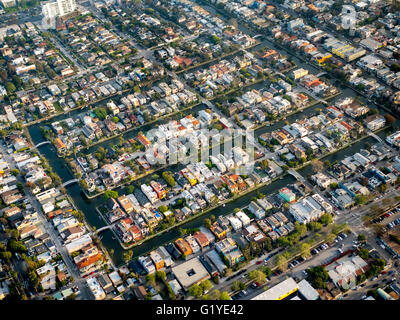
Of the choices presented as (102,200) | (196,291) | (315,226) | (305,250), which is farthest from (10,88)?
(305,250)

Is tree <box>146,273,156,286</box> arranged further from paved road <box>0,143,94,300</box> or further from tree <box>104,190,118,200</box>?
tree <box>104,190,118,200</box>

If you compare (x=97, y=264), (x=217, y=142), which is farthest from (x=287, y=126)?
(x=97, y=264)

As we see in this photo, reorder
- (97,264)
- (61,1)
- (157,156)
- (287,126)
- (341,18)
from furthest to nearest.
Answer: (61,1)
(341,18)
(287,126)
(157,156)
(97,264)

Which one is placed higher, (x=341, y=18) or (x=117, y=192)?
(x=341, y=18)

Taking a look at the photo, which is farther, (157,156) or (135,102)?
(135,102)
